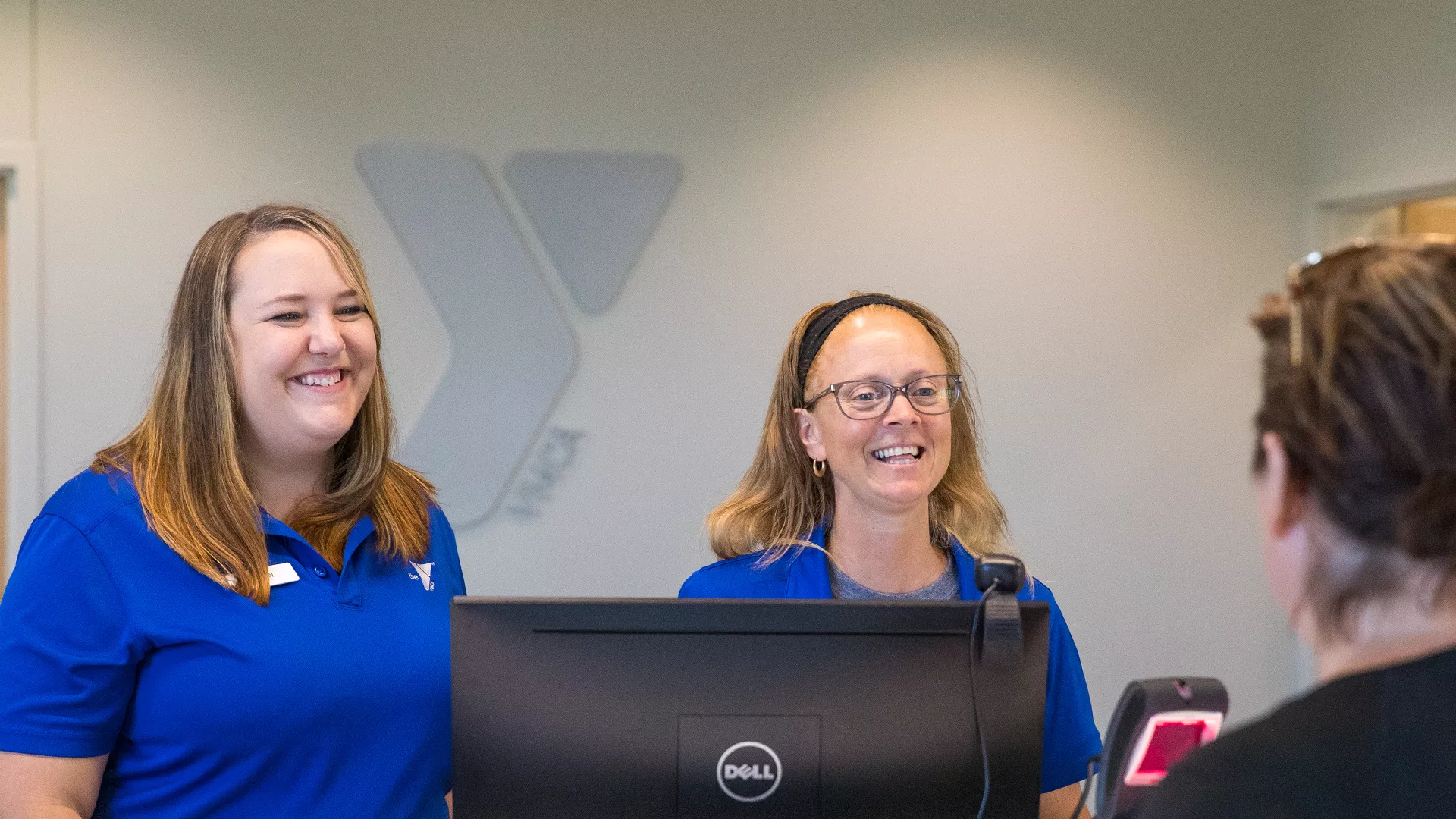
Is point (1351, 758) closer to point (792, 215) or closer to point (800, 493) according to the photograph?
point (800, 493)

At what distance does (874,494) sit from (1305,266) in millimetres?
1024

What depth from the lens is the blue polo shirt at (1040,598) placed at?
167 cm

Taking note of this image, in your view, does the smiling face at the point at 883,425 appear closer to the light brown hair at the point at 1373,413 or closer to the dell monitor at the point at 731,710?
the dell monitor at the point at 731,710

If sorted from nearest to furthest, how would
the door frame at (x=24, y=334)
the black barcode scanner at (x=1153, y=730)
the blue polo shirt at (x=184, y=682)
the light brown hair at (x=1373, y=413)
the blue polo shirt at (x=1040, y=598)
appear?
the light brown hair at (x=1373, y=413), the black barcode scanner at (x=1153, y=730), the blue polo shirt at (x=184, y=682), the blue polo shirt at (x=1040, y=598), the door frame at (x=24, y=334)

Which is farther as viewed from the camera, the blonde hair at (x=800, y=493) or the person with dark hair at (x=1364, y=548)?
the blonde hair at (x=800, y=493)

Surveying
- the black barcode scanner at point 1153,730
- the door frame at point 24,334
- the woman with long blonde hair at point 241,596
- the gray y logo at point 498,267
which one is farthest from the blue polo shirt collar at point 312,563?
the door frame at point 24,334

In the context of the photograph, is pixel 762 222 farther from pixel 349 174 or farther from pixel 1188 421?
pixel 1188 421

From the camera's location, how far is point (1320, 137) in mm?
3979

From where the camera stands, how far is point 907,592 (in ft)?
6.07

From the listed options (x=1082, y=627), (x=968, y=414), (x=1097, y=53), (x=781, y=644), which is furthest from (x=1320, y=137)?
(x=781, y=644)

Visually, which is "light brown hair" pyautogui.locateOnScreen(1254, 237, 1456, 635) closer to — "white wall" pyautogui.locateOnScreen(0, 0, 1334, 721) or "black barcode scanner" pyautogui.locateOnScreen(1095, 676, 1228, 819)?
"black barcode scanner" pyautogui.locateOnScreen(1095, 676, 1228, 819)

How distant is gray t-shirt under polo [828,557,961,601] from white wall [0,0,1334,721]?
1.87 meters

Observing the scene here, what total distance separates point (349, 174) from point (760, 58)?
129 cm

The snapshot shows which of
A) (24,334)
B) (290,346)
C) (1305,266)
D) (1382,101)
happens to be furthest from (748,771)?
(1382,101)
